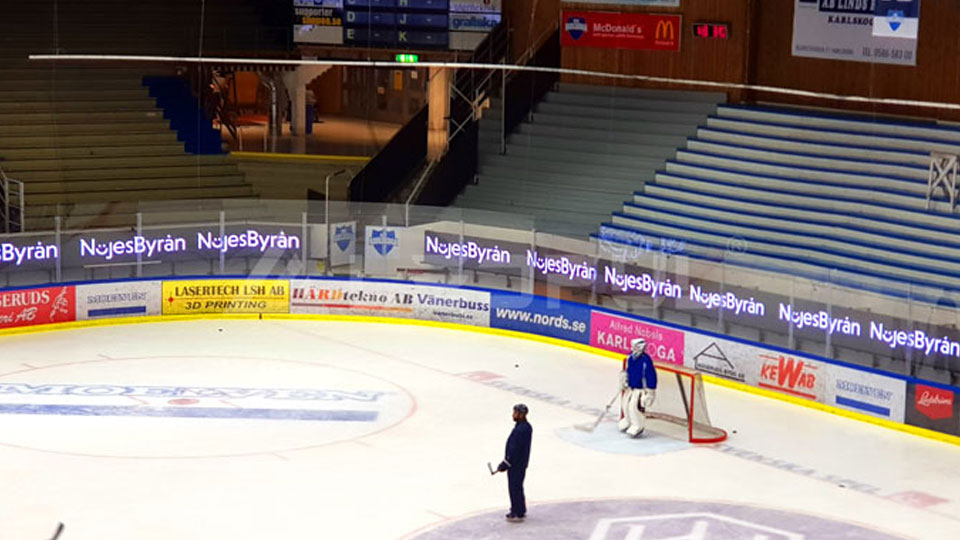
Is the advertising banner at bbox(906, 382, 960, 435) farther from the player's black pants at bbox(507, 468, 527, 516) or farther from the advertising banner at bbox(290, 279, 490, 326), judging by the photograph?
the advertising banner at bbox(290, 279, 490, 326)

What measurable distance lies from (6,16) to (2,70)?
67.6 inches

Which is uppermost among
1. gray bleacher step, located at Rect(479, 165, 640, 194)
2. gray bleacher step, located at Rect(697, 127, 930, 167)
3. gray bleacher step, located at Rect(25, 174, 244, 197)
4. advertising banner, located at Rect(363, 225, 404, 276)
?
gray bleacher step, located at Rect(697, 127, 930, 167)

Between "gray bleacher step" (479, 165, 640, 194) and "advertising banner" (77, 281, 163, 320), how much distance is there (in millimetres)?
7294

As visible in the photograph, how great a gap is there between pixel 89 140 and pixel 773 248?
44.8 feet

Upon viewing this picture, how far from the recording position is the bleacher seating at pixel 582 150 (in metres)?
28.8

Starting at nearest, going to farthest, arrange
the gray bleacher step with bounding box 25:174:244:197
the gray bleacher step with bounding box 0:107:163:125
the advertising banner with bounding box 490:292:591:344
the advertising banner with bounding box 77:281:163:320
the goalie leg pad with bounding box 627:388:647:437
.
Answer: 1. the goalie leg pad with bounding box 627:388:647:437
2. the advertising banner with bounding box 490:292:591:344
3. the advertising banner with bounding box 77:281:163:320
4. the gray bleacher step with bounding box 25:174:244:197
5. the gray bleacher step with bounding box 0:107:163:125

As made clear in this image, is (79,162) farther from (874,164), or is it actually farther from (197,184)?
(874,164)

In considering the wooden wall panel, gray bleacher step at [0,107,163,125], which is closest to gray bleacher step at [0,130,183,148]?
gray bleacher step at [0,107,163,125]

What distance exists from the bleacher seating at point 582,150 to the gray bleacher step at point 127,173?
525cm

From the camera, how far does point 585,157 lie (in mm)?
29828

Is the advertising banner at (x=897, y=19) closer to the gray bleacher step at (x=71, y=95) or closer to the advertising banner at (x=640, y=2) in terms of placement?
the advertising banner at (x=640, y=2)

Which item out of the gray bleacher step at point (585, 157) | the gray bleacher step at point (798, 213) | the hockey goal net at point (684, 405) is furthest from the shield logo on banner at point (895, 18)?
the hockey goal net at point (684, 405)

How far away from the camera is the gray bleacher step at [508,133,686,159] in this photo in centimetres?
2897

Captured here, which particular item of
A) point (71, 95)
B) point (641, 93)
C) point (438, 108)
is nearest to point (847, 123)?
point (641, 93)
